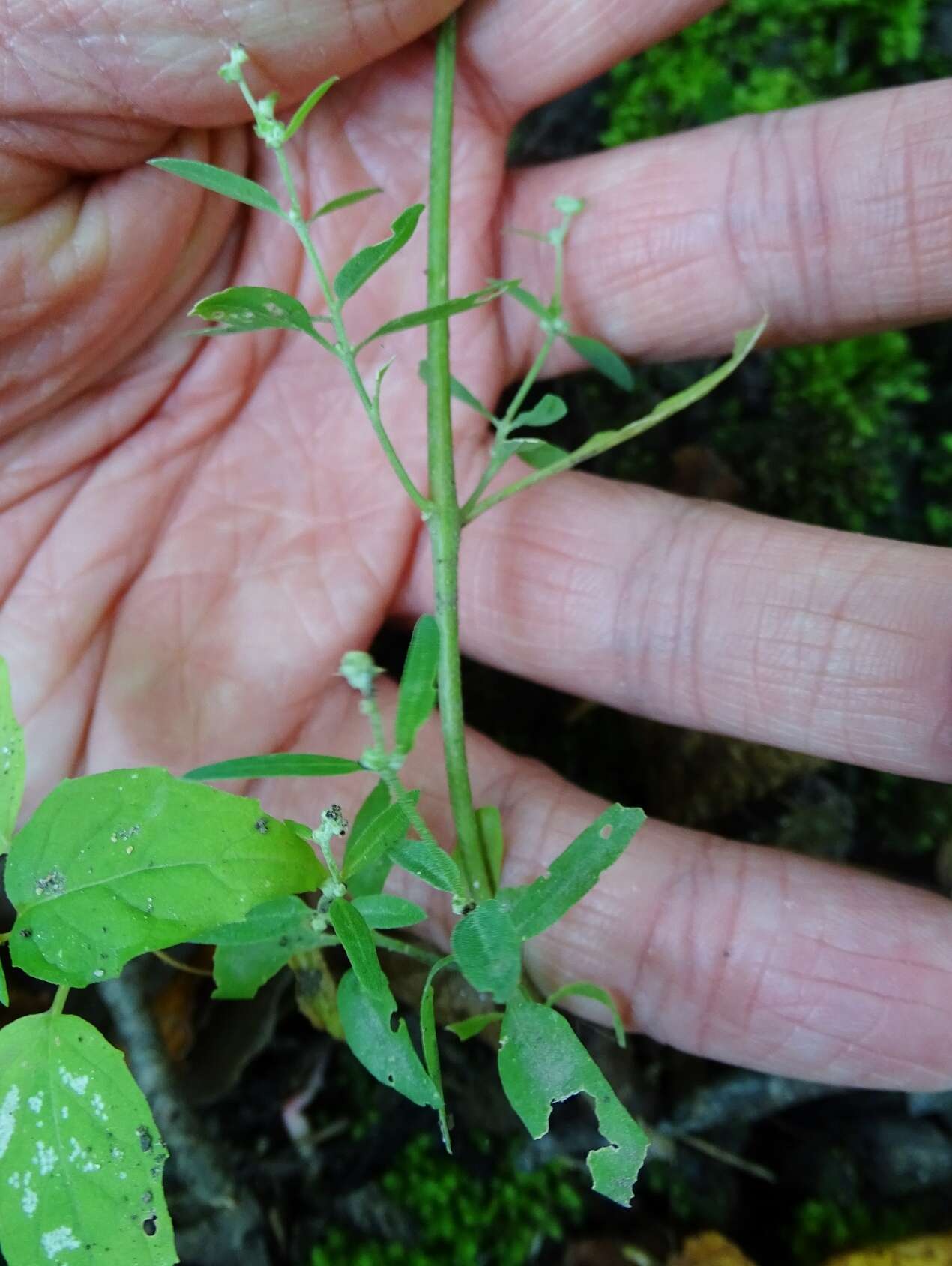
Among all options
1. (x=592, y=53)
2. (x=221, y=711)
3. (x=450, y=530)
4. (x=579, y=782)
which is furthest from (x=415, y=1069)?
(x=592, y=53)

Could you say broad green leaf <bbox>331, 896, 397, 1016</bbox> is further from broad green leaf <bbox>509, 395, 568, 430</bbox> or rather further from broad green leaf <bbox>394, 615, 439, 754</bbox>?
broad green leaf <bbox>509, 395, 568, 430</bbox>

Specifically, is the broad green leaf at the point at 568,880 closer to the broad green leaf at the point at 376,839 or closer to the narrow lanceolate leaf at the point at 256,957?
the broad green leaf at the point at 376,839

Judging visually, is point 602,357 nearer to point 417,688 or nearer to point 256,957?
point 417,688

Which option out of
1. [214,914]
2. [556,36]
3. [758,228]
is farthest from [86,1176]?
[556,36]

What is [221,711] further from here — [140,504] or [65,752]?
[140,504]

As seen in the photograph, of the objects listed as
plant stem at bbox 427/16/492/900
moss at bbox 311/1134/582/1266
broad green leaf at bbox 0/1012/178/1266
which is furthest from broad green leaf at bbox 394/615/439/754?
moss at bbox 311/1134/582/1266

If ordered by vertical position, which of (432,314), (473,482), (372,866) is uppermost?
(432,314)
